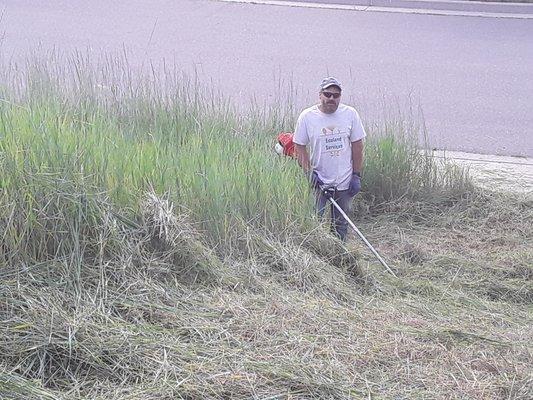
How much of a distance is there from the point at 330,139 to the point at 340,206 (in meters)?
0.48

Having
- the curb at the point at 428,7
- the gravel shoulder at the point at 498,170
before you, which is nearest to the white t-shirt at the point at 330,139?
the gravel shoulder at the point at 498,170

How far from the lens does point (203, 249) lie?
4223 mm

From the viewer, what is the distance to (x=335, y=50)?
40.1 feet

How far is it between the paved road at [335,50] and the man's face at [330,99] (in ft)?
8.68

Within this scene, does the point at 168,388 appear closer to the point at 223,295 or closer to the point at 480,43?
the point at 223,295

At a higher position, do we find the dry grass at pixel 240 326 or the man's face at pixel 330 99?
the man's face at pixel 330 99

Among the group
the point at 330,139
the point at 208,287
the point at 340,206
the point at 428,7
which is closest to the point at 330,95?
the point at 330,139

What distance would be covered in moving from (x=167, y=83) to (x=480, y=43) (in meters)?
7.34

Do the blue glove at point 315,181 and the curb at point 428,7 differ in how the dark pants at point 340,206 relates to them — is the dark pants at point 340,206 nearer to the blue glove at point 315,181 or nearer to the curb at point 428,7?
the blue glove at point 315,181

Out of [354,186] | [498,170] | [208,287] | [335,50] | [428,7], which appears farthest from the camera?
[428,7]

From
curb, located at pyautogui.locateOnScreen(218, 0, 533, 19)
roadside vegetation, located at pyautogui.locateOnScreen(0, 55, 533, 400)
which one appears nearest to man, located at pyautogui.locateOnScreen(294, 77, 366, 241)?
roadside vegetation, located at pyautogui.locateOnScreen(0, 55, 533, 400)

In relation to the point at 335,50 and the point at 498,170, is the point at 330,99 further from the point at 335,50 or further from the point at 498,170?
the point at 335,50

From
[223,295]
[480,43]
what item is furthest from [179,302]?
[480,43]

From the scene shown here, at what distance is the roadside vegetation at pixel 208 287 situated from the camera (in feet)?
11.1
